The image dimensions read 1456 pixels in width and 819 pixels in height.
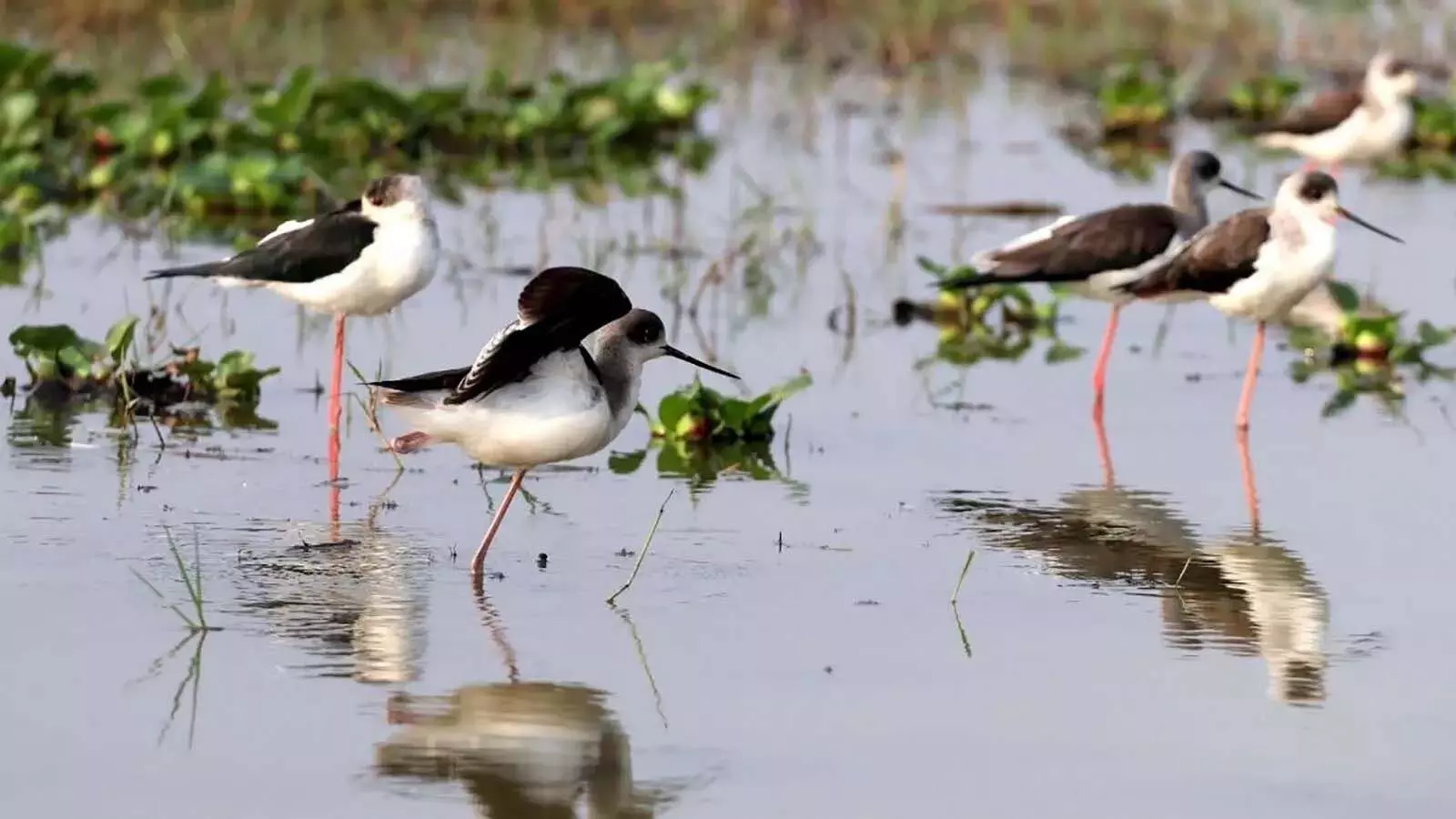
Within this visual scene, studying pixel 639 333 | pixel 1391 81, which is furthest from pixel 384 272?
pixel 1391 81

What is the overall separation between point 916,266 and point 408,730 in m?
7.20

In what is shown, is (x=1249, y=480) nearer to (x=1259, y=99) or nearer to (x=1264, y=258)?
(x=1264, y=258)

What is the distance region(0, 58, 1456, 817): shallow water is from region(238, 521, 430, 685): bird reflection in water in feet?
0.05

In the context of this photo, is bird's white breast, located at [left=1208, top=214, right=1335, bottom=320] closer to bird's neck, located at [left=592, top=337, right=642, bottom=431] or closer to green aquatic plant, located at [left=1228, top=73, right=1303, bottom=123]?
bird's neck, located at [left=592, top=337, right=642, bottom=431]

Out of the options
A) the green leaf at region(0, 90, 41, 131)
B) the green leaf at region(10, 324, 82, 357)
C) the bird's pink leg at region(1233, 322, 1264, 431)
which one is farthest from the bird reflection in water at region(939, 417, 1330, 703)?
the green leaf at region(0, 90, 41, 131)

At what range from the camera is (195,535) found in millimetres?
6652

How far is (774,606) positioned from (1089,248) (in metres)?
3.93

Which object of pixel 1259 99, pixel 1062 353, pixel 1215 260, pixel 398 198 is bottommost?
pixel 1062 353

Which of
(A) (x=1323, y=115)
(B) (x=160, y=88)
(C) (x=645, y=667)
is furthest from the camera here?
(A) (x=1323, y=115)

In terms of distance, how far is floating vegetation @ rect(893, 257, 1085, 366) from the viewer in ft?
34.7

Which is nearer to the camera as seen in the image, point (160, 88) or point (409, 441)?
point (409, 441)

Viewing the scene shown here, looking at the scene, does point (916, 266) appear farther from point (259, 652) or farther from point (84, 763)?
point (84, 763)

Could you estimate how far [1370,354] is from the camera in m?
10.2

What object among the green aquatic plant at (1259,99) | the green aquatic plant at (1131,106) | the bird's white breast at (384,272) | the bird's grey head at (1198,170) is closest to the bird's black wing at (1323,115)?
the green aquatic plant at (1131,106)
